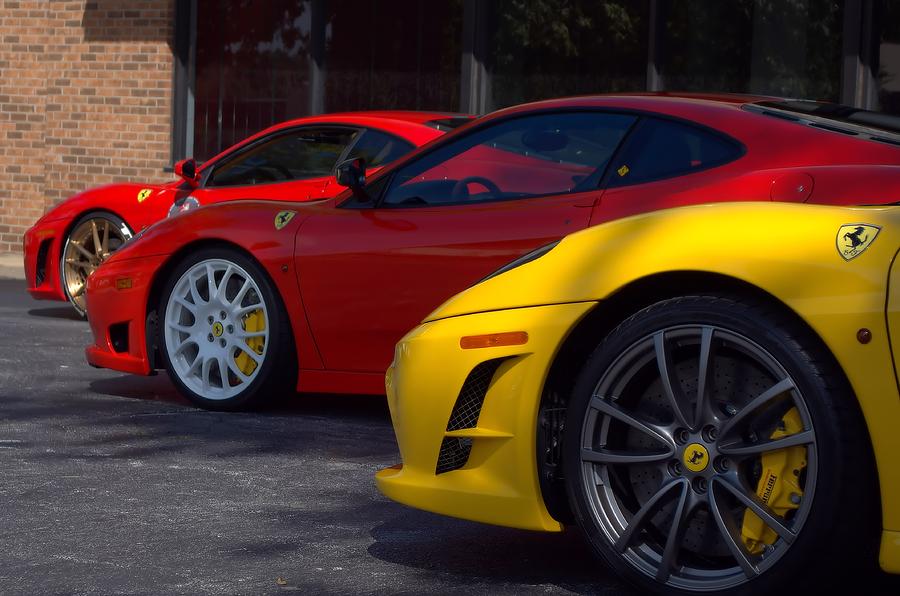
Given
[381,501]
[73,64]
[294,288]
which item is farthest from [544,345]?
[73,64]

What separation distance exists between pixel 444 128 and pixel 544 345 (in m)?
5.22

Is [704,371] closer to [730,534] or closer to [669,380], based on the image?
[669,380]

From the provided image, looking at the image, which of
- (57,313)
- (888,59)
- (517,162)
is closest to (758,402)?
(517,162)

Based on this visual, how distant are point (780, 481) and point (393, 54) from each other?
39.4 ft

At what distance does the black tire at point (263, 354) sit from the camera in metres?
6.82

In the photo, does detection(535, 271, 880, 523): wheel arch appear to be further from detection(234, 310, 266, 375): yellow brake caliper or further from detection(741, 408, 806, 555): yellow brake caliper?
detection(234, 310, 266, 375): yellow brake caliper

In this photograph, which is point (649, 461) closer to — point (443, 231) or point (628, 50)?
point (443, 231)

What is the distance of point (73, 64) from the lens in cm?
1648

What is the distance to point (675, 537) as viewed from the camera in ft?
12.3

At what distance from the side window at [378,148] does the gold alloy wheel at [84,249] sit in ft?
7.70

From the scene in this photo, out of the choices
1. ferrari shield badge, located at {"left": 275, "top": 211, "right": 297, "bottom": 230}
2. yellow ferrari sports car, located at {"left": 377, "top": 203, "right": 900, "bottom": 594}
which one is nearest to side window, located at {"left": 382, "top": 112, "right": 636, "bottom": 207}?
ferrari shield badge, located at {"left": 275, "top": 211, "right": 297, "bottom": 230}

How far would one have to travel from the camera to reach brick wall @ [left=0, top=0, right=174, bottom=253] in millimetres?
16125

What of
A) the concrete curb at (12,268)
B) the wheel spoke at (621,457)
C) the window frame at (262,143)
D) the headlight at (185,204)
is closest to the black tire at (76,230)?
the headlight at (185,204)

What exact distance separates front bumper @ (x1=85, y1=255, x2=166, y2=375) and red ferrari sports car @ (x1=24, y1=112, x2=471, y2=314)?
205 centimetres
